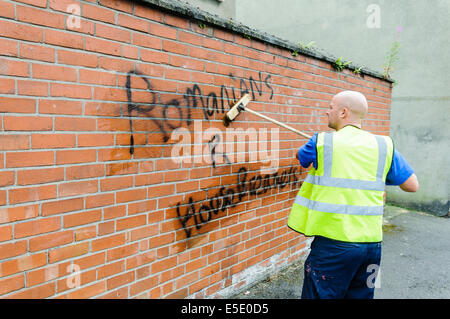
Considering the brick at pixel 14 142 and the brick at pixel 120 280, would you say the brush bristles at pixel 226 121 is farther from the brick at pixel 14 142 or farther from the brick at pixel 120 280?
the brick at pixel 14 142

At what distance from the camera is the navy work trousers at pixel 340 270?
2076 millimetres

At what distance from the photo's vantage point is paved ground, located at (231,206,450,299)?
3.27 meters

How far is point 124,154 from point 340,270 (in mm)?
1621

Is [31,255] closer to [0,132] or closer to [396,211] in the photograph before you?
[0,132]

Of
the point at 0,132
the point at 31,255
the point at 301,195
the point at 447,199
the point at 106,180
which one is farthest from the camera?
the point at 447,199

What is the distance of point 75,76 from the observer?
1852 millimetres

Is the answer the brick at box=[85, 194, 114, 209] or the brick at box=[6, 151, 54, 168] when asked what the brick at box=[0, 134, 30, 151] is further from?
the brick at box=[85, 194, 114, 209]

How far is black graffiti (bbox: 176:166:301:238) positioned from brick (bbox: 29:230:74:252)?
821 millimetres

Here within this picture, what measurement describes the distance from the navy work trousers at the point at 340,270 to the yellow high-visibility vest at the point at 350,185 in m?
0.07

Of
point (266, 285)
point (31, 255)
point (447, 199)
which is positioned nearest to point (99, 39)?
point (31, 255)

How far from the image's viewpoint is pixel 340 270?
2094 millimetres

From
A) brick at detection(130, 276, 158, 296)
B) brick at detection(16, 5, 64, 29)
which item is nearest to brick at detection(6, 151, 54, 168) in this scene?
brick at detection(16, 5, 64, 29)

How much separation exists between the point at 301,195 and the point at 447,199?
19.1 feet

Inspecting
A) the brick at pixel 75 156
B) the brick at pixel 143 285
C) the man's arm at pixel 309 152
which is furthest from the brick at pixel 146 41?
the brick at pixel 143 285
